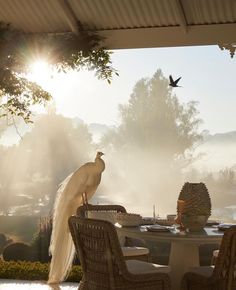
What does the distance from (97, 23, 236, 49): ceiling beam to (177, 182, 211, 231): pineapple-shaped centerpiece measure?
5.20ft

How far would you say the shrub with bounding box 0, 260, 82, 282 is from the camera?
540 centimetres

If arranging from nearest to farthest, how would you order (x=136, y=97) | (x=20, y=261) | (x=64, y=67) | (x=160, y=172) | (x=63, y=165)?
(x=64, y=67), (x=20, y=261), (x=63, y=165), (x=136, y=97), (x=160, y=172)

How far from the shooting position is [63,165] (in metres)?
13.2

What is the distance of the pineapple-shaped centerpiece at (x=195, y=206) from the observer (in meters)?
3.59

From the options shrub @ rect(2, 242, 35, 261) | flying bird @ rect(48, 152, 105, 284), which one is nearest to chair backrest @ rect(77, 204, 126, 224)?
flying bird @ rect(48, 152, 105, 284)

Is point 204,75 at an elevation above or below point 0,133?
above

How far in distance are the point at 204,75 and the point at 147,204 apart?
497 centimetres

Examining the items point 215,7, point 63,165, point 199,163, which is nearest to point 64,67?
point 215,7

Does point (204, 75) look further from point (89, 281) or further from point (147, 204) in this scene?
point (89, 281)

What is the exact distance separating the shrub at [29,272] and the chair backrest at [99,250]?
205 centimetres

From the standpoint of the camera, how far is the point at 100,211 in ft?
15.0

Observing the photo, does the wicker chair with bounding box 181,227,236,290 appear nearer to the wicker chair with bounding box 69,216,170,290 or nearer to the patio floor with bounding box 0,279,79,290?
the wicker chair with bounding box 69,216,170,290

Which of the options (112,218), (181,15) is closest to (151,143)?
(181,15)

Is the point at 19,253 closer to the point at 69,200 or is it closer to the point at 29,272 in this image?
the point at 29,272
